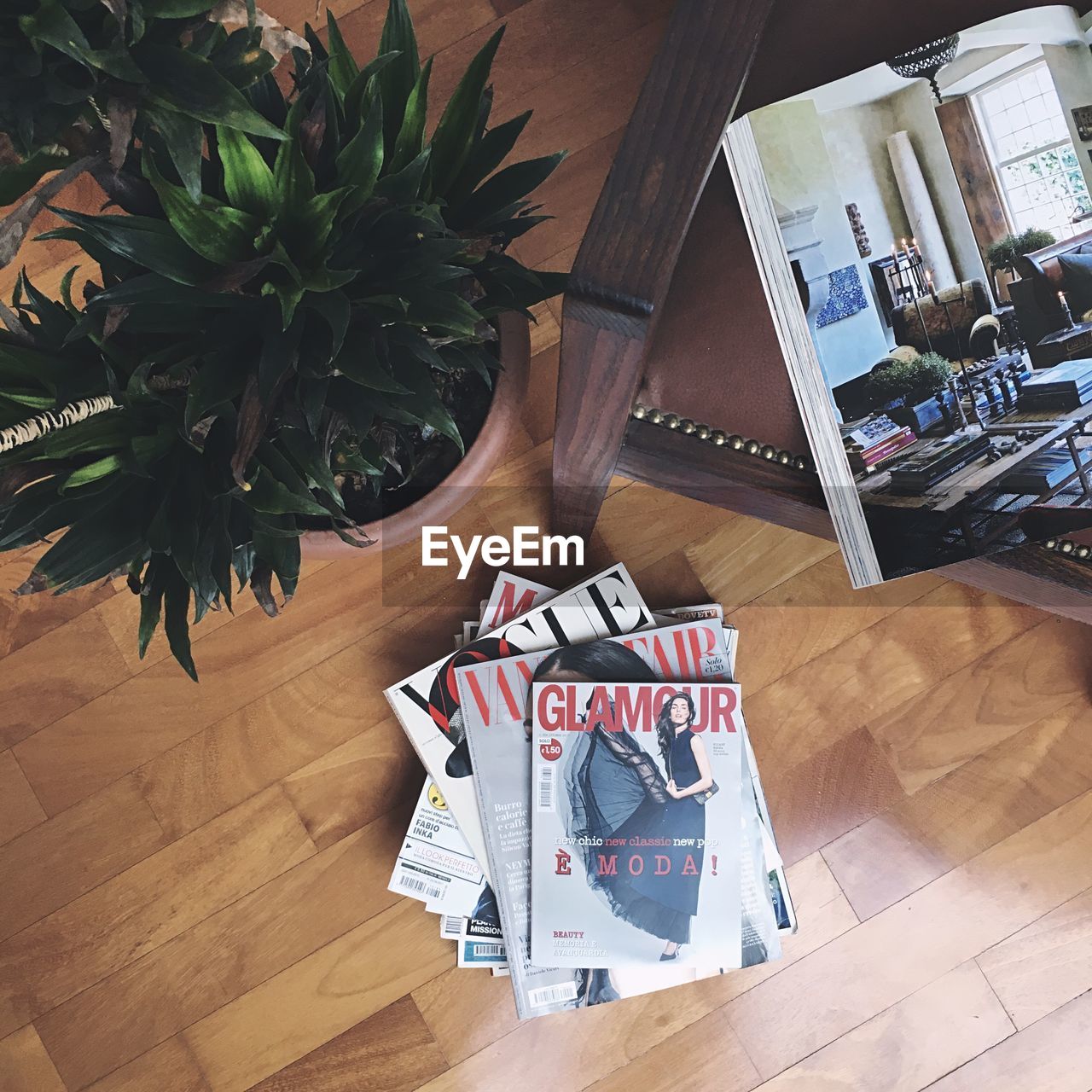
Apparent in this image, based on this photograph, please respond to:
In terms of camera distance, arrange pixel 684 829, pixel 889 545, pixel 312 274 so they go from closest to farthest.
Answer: pixel 312 274
pixel 889 545
pixel 684 829

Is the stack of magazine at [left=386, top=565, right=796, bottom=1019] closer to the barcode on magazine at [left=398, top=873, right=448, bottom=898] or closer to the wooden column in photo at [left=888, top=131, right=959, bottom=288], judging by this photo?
the barcode on magazine at [left=398, top=873, right=448, bottom=898]

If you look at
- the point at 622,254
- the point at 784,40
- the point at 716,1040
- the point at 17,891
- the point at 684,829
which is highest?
the point at 784,40

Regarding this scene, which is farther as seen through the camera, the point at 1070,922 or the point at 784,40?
the point at 1070,922

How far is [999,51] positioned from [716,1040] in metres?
0.97

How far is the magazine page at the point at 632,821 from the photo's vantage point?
3.16 feet

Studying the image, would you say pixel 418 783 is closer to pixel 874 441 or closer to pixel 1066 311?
pixel 874 441

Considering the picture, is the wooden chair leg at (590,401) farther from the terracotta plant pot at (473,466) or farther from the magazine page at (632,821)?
the magazine page at (632,821)

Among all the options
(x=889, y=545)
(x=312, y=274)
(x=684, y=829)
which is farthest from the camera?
(x=684, y=829)

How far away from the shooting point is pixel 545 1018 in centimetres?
102

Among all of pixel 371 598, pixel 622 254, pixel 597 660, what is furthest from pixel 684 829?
pixel 622 254

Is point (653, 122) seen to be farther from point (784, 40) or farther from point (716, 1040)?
point (716, 1040)

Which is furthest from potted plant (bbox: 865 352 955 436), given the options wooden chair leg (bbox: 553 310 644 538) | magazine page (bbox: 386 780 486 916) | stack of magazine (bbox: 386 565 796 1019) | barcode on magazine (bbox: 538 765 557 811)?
magazine page (bbox: 386 780 486 916)

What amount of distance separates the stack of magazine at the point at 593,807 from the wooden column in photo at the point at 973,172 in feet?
1.65

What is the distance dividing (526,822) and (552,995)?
186 mm
